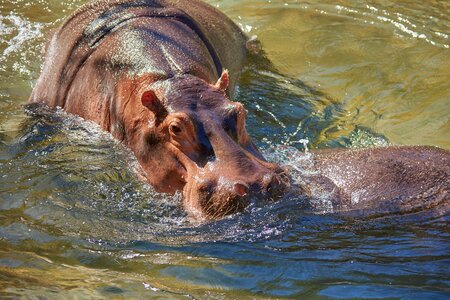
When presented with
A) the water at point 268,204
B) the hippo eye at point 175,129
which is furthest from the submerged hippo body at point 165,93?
the water at point 268,204

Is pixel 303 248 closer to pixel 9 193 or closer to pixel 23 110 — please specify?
pixel 9 193

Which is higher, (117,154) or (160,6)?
(160,6)

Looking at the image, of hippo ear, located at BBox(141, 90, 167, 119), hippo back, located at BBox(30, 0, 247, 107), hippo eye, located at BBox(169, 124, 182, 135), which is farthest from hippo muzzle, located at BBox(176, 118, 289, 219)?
hippo back, located at BBox(30, 0, 247, 107)

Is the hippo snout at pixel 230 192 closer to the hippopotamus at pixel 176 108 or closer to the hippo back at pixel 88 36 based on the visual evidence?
the hippopotamus at pixel 176 108

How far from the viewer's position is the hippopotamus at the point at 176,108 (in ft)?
14.9

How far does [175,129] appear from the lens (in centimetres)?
487

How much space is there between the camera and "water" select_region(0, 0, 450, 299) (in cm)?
371

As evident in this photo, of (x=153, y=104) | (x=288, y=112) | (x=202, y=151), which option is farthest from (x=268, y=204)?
(x=288, y=112)

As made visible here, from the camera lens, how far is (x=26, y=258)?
12.7 feet

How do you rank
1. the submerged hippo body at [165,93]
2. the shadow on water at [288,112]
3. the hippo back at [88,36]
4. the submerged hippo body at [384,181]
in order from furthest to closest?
1. the shadow on water at [288,112]
2. the hippo back at [88,36]
3. the submerged hippo body at [165,93]
4. the submerged hippo body at [384,181]

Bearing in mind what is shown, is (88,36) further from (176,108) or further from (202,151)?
(202,151)

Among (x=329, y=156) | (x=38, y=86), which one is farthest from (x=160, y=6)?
(x=329, y=156)

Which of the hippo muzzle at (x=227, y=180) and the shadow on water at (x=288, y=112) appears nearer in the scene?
the hippo muzzle at (x=227, y=180)

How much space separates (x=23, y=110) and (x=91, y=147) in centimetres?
101
